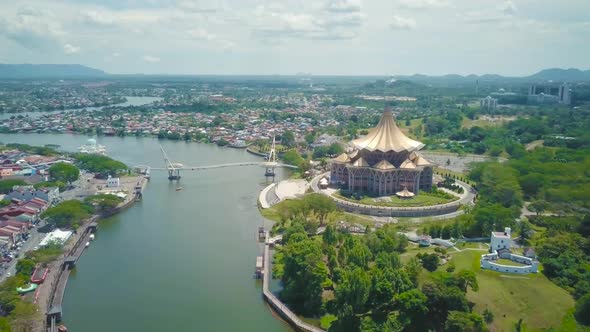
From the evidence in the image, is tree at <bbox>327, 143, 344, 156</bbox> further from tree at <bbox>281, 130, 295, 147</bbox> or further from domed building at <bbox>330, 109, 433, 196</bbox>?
domed building at <bbox>330, 109, 433, 196</bbox>

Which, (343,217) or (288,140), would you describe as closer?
(343,217)

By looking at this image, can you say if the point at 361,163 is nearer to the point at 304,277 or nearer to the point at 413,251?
the point at 413,251

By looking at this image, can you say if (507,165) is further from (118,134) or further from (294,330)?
(118,134)

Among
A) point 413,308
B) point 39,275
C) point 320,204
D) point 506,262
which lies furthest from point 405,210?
point 39,275

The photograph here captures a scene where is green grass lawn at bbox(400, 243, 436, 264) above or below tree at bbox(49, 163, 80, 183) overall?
below

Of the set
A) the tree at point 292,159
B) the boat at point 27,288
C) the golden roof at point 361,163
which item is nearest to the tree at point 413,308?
the boat at point 27,288

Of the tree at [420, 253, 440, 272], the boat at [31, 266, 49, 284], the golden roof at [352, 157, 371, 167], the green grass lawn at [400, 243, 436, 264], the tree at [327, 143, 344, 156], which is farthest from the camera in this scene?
the tree at [327, 143, 344, 156]

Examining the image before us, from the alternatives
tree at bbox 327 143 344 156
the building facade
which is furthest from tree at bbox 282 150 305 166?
the building facade
